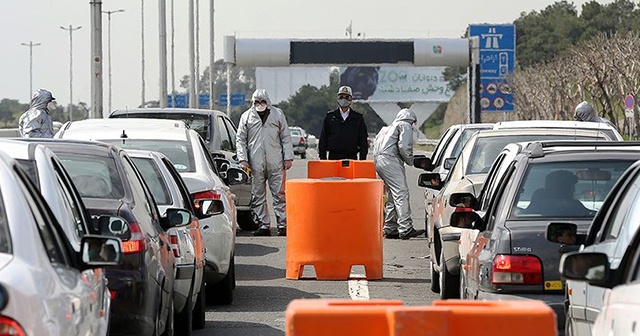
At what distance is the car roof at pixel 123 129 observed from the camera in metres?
16.6

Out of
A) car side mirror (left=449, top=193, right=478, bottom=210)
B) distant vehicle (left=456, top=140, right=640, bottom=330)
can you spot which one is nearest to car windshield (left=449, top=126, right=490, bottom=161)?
car side mirror (left=449, top=193, right=478, bottom=210)

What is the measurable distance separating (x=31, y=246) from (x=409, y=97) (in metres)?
137

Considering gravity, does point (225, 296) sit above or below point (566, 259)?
below

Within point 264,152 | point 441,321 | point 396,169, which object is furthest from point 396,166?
point 441,321

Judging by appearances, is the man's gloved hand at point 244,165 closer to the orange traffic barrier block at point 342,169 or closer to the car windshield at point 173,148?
the orange traffic barrier block at point 342,169

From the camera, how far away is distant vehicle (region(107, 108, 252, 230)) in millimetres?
22766

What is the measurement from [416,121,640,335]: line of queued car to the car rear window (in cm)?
218

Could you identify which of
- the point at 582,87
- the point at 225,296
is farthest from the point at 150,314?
the point at 582,87

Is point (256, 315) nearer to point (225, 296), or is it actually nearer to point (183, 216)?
point (225, 296)

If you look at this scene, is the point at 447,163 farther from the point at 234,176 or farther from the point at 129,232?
the point at 129,232

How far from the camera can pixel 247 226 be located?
23.9 meters

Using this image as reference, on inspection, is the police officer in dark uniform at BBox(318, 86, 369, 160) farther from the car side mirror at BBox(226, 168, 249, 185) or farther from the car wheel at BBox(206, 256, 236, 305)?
the car wheel at BBox(206, 256, 236, 305)

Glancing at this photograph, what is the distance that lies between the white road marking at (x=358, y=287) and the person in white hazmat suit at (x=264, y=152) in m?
5.63

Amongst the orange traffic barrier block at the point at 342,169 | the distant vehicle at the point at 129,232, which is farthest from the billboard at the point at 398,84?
the distant vehicle at the point at 129,232
